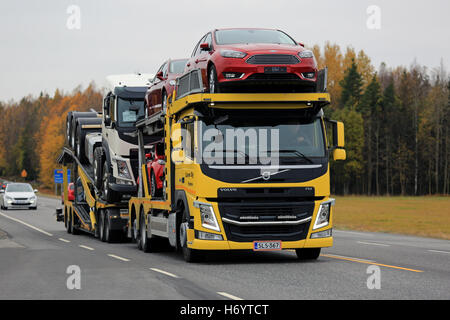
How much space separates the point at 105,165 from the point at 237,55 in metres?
8.91

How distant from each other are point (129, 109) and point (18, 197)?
28.4 m

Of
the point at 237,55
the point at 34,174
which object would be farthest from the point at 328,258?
the point at 34,174

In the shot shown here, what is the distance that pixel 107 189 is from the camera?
2105 centimetres

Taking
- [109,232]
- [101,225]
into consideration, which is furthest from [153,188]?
[101,225]

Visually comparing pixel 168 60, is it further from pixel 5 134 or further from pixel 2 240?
pixel 5 134

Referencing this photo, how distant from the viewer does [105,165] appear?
21547 millimetres

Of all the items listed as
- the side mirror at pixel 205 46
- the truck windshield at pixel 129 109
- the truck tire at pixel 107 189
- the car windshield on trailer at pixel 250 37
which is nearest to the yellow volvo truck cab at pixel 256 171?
the side mirror at pixel 205 46

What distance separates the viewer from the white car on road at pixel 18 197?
46906 millimetres

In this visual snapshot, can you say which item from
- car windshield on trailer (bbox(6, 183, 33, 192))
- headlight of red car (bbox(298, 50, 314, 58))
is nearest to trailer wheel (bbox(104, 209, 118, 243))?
headlight of red car (bbox(298, 50, 314, 58))

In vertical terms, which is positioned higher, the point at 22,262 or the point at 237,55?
the point at 237,55

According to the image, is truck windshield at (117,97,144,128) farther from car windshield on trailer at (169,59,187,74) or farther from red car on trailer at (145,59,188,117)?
car windshield on trailer at (169,59,187,74)

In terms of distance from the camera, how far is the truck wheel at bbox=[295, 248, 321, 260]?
580 inches

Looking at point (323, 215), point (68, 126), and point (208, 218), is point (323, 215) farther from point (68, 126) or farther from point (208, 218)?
point (68, 126)

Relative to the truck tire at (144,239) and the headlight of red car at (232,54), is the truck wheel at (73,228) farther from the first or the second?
the headlight of red car at (232,54)
